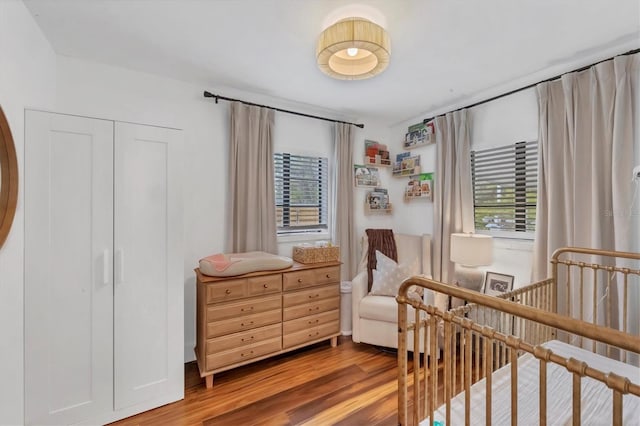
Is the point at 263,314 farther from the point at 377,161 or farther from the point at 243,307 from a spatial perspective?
the point at 377,161

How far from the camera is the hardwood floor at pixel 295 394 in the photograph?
1.81m

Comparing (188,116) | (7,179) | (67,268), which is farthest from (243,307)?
(188,116)

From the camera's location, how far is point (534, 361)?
1.49 meters

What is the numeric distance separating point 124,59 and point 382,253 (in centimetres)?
284

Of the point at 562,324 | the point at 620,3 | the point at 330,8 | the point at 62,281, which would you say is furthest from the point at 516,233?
the point at 62,281

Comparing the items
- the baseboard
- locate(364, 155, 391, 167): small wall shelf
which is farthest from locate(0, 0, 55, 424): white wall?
locate(364, 155, 391, 167): small wall shelf

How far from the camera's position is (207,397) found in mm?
2012

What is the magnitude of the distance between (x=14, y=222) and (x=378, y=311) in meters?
2.54

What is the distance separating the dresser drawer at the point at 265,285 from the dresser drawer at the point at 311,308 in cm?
22

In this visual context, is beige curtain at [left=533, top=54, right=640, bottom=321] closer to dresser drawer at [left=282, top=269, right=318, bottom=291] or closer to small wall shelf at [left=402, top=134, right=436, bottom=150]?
small wall shelf at [left=402, top=134, right=436, bottom=150]

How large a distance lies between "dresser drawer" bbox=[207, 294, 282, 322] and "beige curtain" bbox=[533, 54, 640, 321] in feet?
7.03

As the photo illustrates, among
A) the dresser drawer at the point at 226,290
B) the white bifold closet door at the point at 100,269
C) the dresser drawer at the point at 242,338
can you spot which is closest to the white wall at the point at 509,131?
the dresser drawer at the point at 242,338

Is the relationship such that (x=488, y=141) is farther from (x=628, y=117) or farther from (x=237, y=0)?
(x=237, y=0)

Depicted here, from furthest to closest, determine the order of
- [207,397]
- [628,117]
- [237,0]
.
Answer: [207,397] → [628,117] → [237,0]
